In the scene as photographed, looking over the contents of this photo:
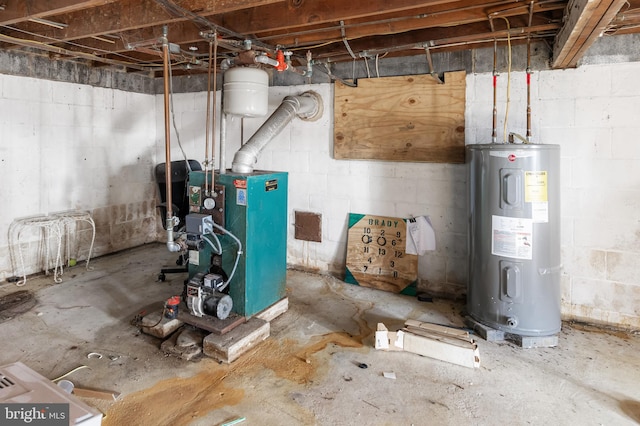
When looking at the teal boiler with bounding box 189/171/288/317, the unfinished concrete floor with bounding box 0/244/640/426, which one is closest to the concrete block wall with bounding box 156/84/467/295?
the unfinished concrete floor with bounding box 0/244/640/426

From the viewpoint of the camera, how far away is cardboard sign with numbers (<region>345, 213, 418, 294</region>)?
3.46 metres

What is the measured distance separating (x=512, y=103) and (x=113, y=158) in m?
4.12

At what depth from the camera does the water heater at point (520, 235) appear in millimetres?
2424

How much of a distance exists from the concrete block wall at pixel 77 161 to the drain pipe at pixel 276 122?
2.27 meters

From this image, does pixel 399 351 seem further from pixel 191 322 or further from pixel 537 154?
pixel 537 154

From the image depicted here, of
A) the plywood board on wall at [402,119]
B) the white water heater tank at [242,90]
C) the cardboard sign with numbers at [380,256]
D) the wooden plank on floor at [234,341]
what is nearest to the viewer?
the wooden plank on floor at [234,341]

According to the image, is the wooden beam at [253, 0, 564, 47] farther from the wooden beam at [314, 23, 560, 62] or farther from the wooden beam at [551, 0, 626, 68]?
the wooden beam at [551, 0, 626, 68]

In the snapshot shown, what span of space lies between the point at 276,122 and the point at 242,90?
448 millimetres

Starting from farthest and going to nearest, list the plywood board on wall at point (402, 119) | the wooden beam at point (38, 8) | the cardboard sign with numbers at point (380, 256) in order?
the cardboard sign with numbers at point (380, 256) < the plywood board on wall at point (402, 119) < the wooden beam at point (38, 8)

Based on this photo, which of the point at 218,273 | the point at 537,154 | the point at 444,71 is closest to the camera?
the point at 537,154

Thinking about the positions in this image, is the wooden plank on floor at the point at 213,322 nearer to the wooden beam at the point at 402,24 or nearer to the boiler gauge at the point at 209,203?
the boiler gauge at the point at 209,203

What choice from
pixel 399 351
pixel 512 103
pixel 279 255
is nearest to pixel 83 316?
pixel 279 255

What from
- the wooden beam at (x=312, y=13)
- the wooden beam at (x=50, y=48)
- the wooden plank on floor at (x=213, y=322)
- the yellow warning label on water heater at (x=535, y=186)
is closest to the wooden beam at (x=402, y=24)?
the wooden beam at (x=312, y=13)

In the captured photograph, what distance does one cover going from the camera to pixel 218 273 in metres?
2.68
